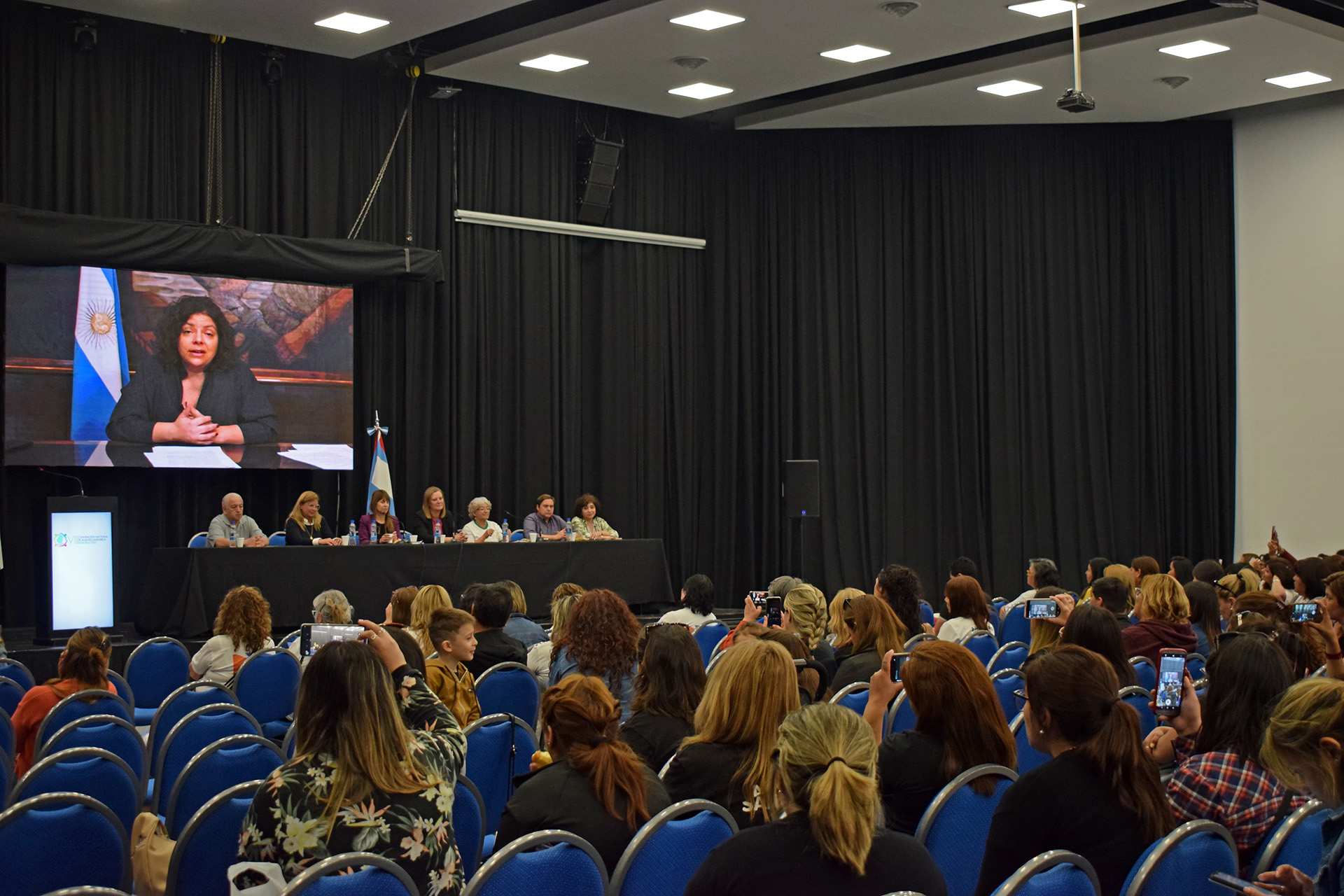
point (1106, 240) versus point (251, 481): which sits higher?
point (1106, 240)

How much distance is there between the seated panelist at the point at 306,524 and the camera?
30.6 ft

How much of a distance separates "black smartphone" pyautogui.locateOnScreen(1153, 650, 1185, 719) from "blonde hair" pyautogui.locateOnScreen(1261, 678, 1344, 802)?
1026mm

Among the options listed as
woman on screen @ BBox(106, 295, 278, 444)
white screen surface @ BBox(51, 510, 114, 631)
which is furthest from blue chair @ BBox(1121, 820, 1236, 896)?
woman on screen @ BBox(106, 295, 278, 444)

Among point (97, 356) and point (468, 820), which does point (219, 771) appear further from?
point (97, 356)

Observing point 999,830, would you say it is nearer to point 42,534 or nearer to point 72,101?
point 42,534

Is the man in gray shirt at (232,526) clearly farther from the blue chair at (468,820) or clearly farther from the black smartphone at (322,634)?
the blue chair at (468,820)

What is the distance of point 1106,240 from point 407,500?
7686mm

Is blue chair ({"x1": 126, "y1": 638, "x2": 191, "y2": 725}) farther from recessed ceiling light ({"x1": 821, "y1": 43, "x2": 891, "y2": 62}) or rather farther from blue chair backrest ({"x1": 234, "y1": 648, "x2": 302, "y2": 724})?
recessed ceiling light ({"x1": 821, "y1": 43, "x2": 891, "y2": 62})

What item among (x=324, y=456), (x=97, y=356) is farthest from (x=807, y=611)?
(x=97, y=356)

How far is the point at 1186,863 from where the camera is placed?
7.59ft

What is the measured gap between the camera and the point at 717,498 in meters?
12.9

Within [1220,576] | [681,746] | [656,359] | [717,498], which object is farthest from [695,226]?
[681,746]

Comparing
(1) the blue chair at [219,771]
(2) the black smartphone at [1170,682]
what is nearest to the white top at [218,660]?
(1) the blue chair at [219,771]

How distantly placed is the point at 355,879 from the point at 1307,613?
3828 mm
